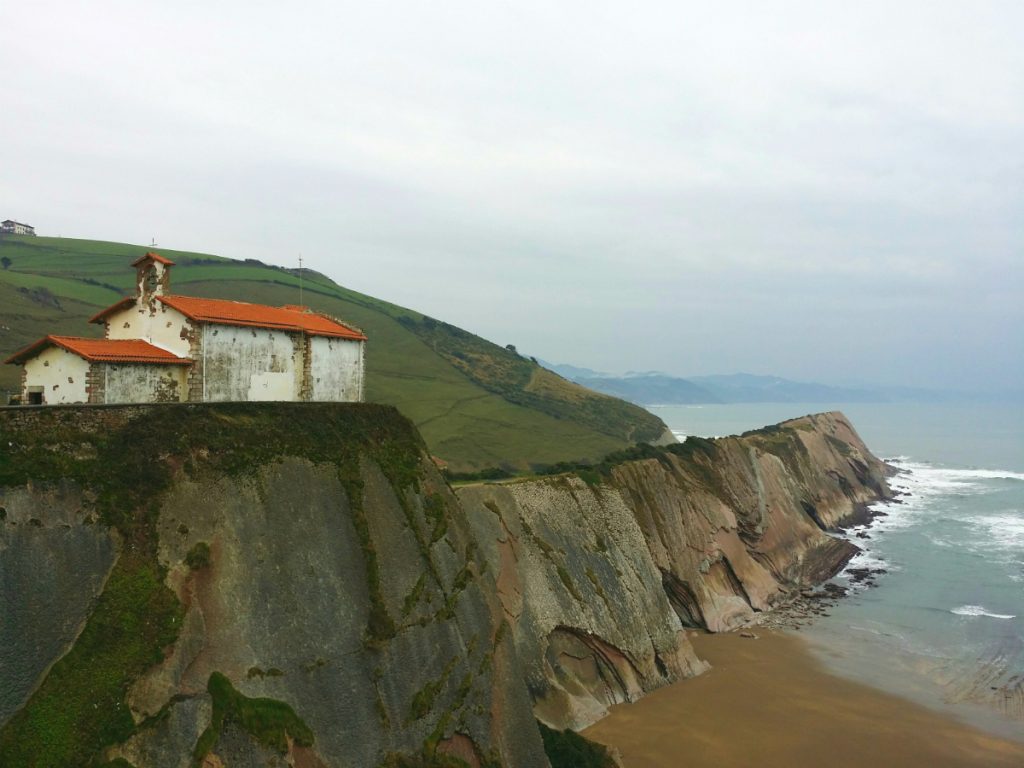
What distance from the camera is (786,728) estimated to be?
111 ft

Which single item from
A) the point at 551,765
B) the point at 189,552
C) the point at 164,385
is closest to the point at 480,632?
the point at 551,765

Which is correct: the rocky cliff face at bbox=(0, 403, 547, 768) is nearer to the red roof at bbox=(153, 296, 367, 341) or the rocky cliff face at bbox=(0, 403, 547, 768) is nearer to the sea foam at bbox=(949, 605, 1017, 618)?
the red roof at bbox=(153, 296, 367, 341)

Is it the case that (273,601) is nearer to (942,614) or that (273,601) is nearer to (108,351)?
(108,351)

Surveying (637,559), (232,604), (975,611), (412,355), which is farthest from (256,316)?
(412,355)

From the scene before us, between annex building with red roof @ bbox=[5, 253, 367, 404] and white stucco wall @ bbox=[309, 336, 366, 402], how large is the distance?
7 cm

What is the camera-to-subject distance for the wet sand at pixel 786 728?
102 feet

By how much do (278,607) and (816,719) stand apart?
27.5 m

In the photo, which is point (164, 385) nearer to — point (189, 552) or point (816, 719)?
point (189, 552)

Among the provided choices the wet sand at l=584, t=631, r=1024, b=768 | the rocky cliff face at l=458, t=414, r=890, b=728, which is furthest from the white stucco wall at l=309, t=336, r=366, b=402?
the wet sand at l=584, t=631, r=1024, b=768

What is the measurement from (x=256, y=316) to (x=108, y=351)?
5.88 meters

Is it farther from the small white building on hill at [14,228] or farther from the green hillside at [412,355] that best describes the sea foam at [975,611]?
the small white building on hill at [14,228]

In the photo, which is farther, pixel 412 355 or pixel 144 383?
pixel 412 355

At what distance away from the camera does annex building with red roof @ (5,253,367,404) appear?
2309 centimetres

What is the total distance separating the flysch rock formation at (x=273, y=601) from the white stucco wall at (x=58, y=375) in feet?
12.9
